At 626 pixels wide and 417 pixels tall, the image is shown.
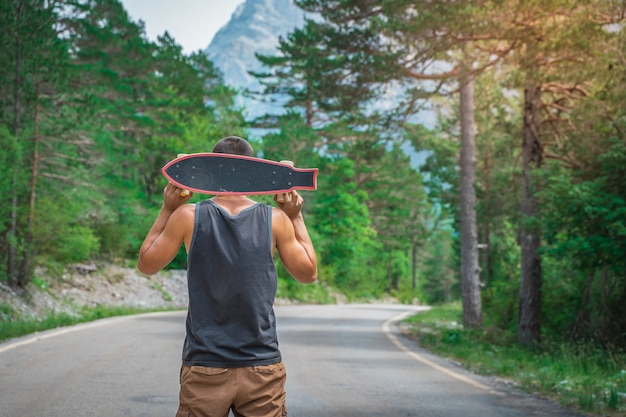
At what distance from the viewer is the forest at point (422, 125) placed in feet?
45.6

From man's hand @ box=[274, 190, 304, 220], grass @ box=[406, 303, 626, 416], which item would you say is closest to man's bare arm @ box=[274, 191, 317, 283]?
man's hand @ box=[274, 190, 304, 220]

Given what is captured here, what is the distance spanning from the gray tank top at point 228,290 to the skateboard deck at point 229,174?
11 centimetres

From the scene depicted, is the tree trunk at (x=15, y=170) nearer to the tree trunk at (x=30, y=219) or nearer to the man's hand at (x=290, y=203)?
the tree trunk at (x=30, y=219)

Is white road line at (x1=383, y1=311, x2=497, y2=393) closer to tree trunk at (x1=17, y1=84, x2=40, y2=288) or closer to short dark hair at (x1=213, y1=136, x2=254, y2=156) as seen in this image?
short dark hair at (x1=213, y1=136, x2=254, y2=156)

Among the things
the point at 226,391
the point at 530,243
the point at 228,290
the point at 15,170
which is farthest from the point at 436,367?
the point at 15,170

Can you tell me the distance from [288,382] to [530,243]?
9.42 meters

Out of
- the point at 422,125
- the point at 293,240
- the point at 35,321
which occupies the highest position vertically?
the point at 422,125

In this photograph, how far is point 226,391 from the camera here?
326 cm

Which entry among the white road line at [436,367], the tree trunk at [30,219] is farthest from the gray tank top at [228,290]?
the tree trunk at [30,219]

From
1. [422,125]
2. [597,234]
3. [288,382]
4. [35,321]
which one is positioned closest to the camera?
[288,382]

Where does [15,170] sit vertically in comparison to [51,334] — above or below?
above

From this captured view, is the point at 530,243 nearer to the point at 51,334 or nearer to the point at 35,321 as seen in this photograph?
the point at 51,334

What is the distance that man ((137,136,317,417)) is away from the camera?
325cm

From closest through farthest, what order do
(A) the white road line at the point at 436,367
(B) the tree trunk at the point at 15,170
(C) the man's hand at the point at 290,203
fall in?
(C) the man's hand at the point at 290,203 < (A) the white road line at the point at 436,367 < (B) the tree trunk at the point at 15,170
